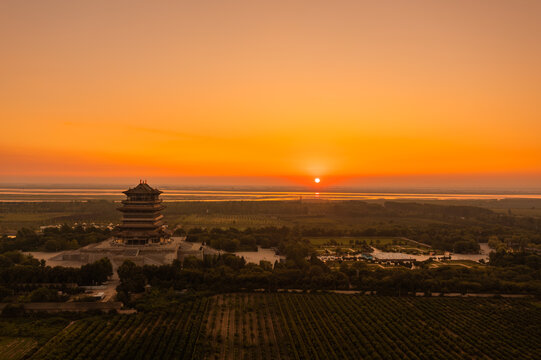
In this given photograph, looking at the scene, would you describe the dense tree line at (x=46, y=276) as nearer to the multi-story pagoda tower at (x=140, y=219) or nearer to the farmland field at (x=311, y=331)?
the multi-story pagoda tower at (x=140, y=219)

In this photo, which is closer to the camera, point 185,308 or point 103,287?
point 185,308

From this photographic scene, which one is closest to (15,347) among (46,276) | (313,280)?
(46,276)

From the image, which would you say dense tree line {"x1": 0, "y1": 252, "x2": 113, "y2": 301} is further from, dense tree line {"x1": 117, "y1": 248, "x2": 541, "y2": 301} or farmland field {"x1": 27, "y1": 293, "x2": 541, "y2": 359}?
Answer: farmland field {"x1": 27, "y1": 293, "x2": 541, "y2": 359}

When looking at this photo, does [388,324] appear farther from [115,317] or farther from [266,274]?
[115,317]

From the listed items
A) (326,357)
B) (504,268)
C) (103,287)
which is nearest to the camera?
(326,357)

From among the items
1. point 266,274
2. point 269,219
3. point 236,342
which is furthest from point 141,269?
point 269,219

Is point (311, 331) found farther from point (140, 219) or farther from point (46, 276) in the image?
point (140, 219)
